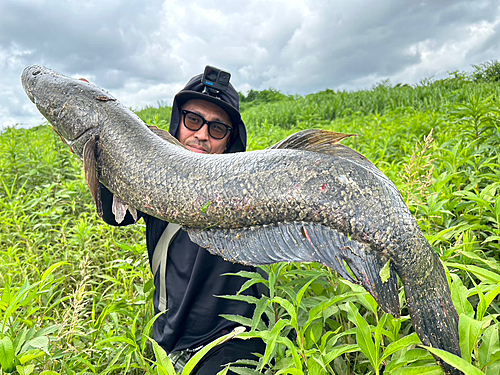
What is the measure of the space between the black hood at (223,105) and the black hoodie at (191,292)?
0.99 meters

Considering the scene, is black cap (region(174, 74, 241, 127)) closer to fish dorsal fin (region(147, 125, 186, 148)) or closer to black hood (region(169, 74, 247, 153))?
black hood (region(169, 74, 247, 153))

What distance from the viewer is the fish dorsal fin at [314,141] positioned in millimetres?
1521

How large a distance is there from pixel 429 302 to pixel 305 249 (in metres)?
0.52

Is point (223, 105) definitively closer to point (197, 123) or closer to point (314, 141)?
point (197, 123)

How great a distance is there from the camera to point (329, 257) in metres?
1.36

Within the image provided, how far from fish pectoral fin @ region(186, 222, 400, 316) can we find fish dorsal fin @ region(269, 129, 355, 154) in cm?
36

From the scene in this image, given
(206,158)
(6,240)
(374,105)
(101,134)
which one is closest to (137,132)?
(101,134)

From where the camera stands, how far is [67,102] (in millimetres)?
2062

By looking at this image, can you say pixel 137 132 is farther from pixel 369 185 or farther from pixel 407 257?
pixel 407 257

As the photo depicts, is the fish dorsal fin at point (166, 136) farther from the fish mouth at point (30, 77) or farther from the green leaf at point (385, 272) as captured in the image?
the green leaf at point (385, 272)

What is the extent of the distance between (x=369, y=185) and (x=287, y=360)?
0.89 meters

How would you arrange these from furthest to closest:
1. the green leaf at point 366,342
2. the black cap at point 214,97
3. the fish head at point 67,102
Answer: the black cap at point 214,97, the fish head at point 67,102, the green leaf at point 366,342

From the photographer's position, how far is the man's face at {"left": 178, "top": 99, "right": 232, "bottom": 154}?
2.78 meters

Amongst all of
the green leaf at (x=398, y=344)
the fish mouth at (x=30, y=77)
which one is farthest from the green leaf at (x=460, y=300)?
the fish mouth at (x=30, y=77)
